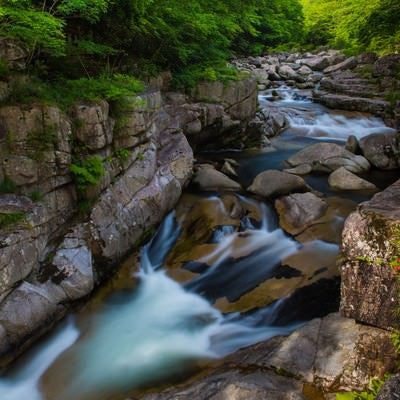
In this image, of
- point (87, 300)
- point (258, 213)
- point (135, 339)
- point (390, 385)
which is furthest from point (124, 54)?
point (390, 385)

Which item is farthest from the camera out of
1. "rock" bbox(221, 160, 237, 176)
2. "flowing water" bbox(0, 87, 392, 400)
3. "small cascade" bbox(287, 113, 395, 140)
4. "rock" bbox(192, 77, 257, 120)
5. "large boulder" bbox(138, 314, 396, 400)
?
"small cascade" bbox(287, 113, 395, 140)

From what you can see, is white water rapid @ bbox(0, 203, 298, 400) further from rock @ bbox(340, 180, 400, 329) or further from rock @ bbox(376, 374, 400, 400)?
rock @ bbox(376, 374, 400, 400)

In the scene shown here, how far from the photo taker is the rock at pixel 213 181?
30.1ft

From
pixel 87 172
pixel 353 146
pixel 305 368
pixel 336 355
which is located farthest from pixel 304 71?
pixel 305 368

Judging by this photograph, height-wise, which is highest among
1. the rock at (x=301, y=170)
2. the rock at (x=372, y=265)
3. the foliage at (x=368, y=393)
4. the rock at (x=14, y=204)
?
the rock at (x=14, y=204)

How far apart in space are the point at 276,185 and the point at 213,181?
1398 mm

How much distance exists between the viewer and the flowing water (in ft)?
16.7

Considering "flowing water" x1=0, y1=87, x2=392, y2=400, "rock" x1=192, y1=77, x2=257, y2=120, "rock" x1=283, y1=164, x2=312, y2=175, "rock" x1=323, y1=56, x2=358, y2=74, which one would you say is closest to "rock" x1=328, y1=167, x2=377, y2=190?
"flowing water" x1=0, y1=87, x2=392, y2=400

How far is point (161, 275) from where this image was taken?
696cm

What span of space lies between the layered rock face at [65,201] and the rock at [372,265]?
363 cm

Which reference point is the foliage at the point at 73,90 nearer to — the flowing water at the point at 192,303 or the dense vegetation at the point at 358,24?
the flowing water at the point at 192,303

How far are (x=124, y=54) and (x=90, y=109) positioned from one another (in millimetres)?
2990


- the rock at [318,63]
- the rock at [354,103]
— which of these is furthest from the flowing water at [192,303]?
the rock at [318,63]

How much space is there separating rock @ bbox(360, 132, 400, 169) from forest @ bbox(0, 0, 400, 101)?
4080 millimetres
